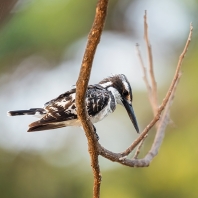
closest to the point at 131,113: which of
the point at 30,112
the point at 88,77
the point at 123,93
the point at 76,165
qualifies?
the point at 123,93

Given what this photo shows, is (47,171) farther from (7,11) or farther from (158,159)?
(7,11)

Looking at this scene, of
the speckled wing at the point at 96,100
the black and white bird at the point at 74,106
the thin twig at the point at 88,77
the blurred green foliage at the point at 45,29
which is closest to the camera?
the thin twig at the point at 88,77

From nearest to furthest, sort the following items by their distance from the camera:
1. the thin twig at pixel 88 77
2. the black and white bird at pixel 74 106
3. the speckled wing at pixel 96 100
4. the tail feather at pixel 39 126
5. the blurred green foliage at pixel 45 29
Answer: the thin twig at pixel 88 77 < the tail feather at pixel 39 126 < the black and white bird at pixel 74 106 < the speckled wing at pixel 96 100 < the blurred green foliage at pixel 45 29

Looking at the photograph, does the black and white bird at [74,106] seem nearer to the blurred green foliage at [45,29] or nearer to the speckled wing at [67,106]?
the speckled wing at [67,106]

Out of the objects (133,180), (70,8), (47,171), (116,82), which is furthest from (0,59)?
(116,82)

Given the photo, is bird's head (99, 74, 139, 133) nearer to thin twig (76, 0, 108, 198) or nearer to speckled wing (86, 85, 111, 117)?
speckled wing (86, 85, 111, 117)

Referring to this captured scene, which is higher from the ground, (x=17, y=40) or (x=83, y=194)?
(x=17, y=40)

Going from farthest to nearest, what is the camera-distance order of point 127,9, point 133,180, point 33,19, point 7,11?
point 127,9, point 133,180, point 33,19, point 7,11

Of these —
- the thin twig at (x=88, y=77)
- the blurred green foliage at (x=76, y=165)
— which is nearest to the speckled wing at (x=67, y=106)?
the thin twig at (x=88, y=77)
